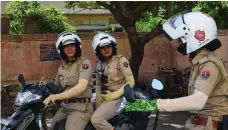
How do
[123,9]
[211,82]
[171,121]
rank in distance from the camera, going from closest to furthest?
[211,82] → [171,121] → [123,9]

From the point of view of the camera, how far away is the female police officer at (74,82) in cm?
399

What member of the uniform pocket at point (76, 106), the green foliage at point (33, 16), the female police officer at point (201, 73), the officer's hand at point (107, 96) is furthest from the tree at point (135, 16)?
the female police officer at point (201, 73)

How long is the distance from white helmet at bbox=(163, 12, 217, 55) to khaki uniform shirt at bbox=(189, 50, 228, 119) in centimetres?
10

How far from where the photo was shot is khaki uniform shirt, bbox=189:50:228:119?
9.41ft

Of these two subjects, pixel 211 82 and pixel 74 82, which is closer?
pixel 211 82

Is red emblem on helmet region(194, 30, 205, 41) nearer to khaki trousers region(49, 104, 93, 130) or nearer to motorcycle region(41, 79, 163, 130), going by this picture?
motorcycle region(41, 79, 163, 130)

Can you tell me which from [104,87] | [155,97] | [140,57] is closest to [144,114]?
[155,97]

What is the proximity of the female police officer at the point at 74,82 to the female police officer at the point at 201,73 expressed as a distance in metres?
1.13

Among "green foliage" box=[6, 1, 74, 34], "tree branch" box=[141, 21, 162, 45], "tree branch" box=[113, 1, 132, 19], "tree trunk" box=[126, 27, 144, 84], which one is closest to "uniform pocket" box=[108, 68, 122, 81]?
"tree branch" box=[141, 21, 162, 45]

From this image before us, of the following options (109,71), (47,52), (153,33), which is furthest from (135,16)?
(109,71)

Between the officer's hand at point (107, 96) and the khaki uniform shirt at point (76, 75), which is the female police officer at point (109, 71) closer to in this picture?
the officer's hand at point (107, 96)

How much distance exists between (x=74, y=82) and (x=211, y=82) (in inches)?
66.1

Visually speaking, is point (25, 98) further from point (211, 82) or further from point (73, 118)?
point (211, 82)

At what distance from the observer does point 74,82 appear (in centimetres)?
414
